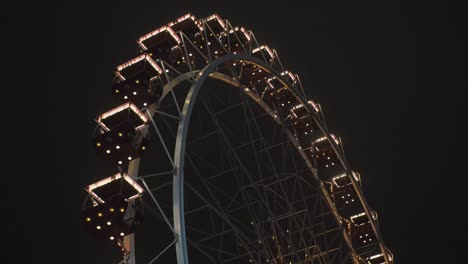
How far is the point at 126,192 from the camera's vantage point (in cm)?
1919

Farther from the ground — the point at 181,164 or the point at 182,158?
the point at 182,158

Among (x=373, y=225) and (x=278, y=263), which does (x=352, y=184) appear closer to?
(x=373, y=225)

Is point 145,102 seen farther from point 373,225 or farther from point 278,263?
point 373,225

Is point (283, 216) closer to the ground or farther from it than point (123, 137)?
closer to the ground

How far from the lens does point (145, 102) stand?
70.0 feet

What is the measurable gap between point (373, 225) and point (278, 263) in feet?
25.3

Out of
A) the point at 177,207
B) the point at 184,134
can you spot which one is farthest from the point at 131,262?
the point at 184,134

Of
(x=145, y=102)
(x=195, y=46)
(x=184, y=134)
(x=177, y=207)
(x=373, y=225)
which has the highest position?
(x=195, y=46)

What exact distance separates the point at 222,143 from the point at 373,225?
433 inches

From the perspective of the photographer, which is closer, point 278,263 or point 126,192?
point 126,192

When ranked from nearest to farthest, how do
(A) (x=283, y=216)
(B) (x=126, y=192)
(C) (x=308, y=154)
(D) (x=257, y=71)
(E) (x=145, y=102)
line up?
(B) (x=126, y=192) < (E) (x=145, y=102) < (A) (x=283, y=216) < (D) (x=257, y=71) < (C) (x=308, y=154)

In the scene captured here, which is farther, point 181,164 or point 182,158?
point 182,158

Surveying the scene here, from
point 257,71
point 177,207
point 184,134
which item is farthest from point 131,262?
point 257,71

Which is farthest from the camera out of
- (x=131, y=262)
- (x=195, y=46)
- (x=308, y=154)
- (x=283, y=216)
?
(x=308, y=154)
